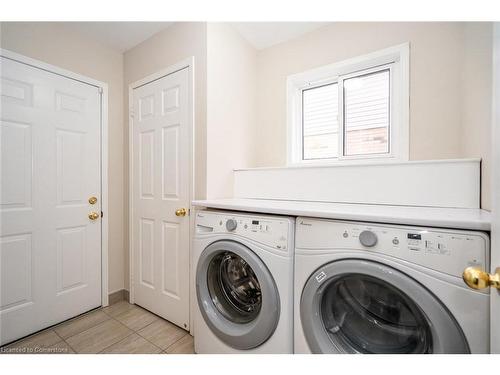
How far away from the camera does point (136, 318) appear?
5.70ft

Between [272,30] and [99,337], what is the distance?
278 cm

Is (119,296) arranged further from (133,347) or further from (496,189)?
(496,189)

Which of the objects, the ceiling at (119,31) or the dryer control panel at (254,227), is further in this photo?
the ceiling at (119,31)

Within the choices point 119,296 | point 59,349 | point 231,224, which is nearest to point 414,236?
point 231,224

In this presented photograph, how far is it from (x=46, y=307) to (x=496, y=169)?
8.52 ft

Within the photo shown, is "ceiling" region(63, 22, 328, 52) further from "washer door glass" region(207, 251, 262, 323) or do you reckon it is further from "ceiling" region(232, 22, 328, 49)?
"washer door glass" region(207, 251, 262, 323)

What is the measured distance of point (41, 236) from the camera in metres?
1.55

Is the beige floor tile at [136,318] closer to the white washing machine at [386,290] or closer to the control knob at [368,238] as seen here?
the white washing machine at [386,290]

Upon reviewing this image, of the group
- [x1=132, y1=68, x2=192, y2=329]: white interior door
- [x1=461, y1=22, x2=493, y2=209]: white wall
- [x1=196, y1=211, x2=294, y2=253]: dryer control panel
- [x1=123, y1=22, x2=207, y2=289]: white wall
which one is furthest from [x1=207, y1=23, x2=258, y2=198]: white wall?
[x1=461, y1=22, x2=493, y2=209]: white wall

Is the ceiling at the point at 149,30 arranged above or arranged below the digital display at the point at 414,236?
above

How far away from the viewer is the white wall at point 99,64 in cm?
151

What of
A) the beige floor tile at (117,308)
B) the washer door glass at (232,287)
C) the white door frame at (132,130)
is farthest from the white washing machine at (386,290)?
the beige floor tile at (117,308)
